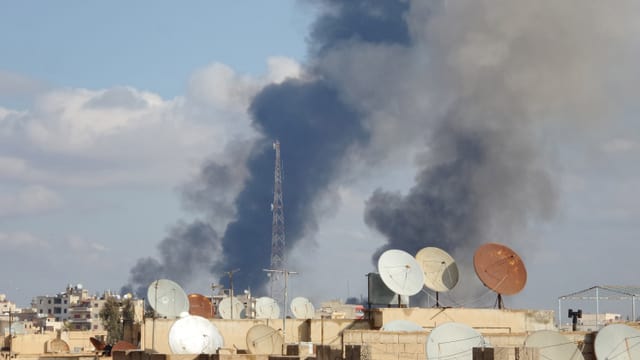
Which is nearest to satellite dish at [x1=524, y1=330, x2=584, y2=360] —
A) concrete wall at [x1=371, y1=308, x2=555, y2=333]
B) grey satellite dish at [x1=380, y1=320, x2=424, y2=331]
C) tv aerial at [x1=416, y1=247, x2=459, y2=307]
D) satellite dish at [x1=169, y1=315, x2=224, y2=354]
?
grey satellite dish at [x1=380, y1=320, x2=424, y2=331]

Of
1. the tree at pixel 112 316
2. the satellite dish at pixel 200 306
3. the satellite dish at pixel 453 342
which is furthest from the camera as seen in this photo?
the tree at pixel 112 316

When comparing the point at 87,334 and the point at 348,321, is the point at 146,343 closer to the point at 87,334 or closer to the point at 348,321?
the point at 348,321

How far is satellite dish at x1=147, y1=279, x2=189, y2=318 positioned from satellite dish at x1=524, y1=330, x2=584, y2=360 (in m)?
27.6

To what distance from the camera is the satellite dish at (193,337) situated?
150ft

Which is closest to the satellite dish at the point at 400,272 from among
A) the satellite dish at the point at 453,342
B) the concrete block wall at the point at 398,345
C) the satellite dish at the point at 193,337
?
the satellite dish at the point at 193,337

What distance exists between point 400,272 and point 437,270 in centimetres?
391

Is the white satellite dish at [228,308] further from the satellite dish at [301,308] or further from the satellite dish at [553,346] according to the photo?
the satellite dish at [553,346]

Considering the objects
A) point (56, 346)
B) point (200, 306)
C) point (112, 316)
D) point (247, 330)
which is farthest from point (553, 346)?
point (112, 316)

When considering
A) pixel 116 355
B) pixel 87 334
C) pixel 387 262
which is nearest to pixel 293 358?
pixel 116 355

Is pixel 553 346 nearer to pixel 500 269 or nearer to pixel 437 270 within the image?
pixel 500 269

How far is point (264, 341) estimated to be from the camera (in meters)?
46.5

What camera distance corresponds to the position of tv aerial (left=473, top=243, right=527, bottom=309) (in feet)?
175

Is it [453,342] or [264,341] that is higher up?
[264,341]

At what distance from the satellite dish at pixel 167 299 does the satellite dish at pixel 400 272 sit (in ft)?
34.9
